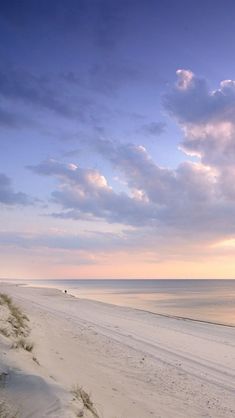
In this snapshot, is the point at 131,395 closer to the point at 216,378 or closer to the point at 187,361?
the point at 216,378

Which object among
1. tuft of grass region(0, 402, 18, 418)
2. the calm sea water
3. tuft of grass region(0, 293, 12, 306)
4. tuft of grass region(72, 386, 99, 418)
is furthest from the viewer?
the calm sea water

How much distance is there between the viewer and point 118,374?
1195 cm

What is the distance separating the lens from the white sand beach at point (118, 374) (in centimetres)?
715

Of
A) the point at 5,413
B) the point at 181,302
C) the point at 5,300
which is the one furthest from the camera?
the point at 181,302

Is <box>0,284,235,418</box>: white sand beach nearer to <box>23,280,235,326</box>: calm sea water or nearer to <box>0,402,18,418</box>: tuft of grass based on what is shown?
<box>0,402,18,418</box>: tuft of grass

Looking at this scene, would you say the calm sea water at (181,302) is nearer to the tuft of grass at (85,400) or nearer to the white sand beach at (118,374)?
the white sand beach at (118,374)

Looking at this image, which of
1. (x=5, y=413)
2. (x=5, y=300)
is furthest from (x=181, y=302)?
(x=5, y=413)

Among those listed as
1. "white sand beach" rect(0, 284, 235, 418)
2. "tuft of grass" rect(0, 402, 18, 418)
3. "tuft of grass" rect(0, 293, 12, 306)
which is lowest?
"white sand beach" rect(0, 284, 235, 418)

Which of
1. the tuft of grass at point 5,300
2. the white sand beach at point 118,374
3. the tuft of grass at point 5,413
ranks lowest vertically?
the white sand beach at point 118,374

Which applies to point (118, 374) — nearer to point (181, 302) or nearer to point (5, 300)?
point (5, 300)

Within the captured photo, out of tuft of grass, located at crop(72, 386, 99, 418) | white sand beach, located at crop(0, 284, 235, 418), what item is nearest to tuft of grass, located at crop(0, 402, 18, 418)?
white sand beach, located at crop(0, 284, 235, 418)

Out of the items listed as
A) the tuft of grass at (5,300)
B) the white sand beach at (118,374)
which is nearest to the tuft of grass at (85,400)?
the white sand beach at (118,374)

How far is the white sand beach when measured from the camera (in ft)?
23.5

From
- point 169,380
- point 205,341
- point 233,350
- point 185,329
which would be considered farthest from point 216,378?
point 185,329
